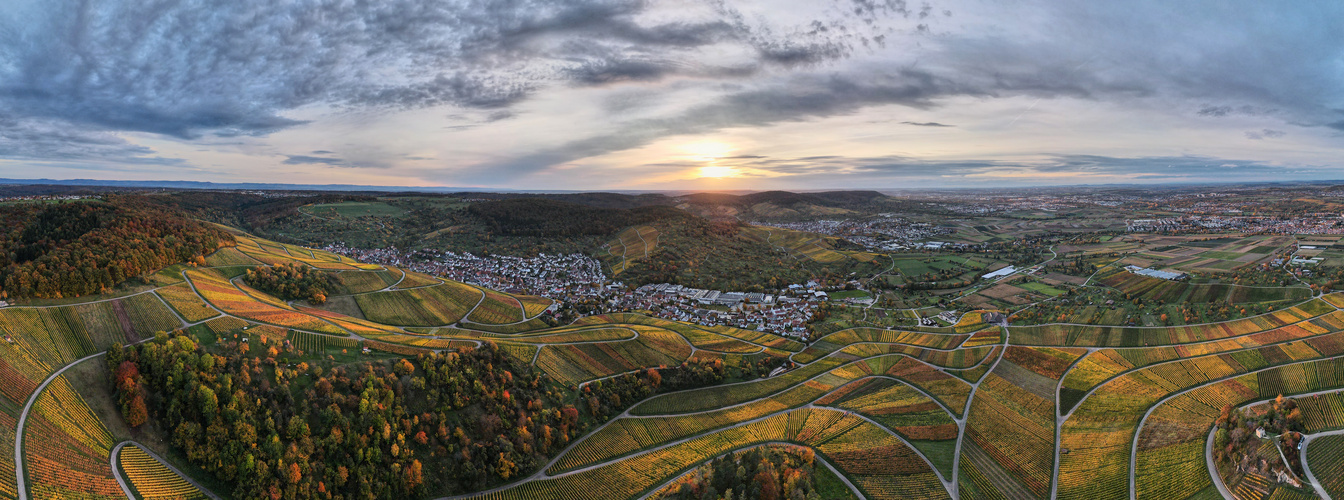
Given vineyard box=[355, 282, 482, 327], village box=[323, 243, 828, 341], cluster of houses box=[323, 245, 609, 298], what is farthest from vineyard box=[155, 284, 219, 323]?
cluster of houses box=[323, 245, 609, 298]

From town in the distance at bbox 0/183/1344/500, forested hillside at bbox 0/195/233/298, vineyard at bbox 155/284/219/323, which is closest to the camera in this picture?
town in the distance at bbox 0/183/1344/500

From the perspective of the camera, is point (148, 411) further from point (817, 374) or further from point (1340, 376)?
point (1340, 376)

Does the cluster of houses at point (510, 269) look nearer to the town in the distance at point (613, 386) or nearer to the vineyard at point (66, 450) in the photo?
the town in the distance at point (613, 386)

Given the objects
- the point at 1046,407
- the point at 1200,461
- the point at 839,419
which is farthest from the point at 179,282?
the point at 1200,461

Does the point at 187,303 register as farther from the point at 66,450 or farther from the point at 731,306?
the point at 731,306

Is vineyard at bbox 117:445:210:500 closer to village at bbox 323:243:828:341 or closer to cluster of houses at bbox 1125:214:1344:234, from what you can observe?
village at bbox 323:243:828:341

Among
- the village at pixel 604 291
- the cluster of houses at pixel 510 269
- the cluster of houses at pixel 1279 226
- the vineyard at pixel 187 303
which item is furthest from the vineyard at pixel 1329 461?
the cluster of houses at pixel 1279 226

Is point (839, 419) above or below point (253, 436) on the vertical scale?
below

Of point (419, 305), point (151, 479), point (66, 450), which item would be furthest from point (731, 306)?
point (66, 450)
